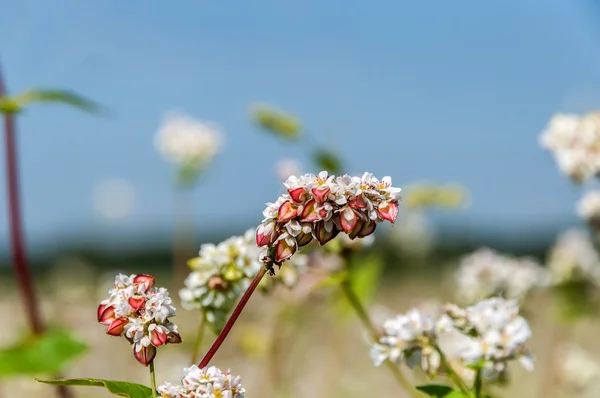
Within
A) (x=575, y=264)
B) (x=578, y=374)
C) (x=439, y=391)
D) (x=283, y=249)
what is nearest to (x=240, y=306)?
(x=283, y=249)

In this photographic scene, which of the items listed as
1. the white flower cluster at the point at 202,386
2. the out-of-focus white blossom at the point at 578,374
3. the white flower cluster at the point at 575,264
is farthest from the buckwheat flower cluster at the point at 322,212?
the out-of-focus white blossom at the point at 578,374

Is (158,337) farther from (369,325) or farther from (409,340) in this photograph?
(369,325)

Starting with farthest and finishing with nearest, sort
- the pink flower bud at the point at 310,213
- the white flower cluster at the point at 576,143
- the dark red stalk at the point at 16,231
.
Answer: the dark red stalk at the point at 16,231
the white flower cluster at the point at 576,143
the pink flower bud at the point at 310,213

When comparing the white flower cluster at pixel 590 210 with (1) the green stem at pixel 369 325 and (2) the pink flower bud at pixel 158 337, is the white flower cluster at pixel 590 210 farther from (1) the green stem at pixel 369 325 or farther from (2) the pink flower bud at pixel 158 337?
(2) the pink flower bud at pixel 158 337

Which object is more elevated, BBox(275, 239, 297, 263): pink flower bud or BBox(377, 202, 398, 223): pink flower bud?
BBox(377, 202, 398, 223): pink flower bud

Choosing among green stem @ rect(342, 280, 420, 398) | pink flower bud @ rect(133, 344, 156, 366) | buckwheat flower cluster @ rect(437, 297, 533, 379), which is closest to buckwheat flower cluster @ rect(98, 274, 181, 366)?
pink flower bud @ rect(133, 344, 156, 366)

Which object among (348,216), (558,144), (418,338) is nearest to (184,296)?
(418,338)

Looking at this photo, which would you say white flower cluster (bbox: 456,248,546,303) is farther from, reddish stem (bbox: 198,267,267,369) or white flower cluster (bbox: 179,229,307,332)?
reddish stem (bbox: 198,267,267,369)

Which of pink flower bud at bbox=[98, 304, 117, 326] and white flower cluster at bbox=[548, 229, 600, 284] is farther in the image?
white flower cluster at bbox=[548, 229, 600, 284]
